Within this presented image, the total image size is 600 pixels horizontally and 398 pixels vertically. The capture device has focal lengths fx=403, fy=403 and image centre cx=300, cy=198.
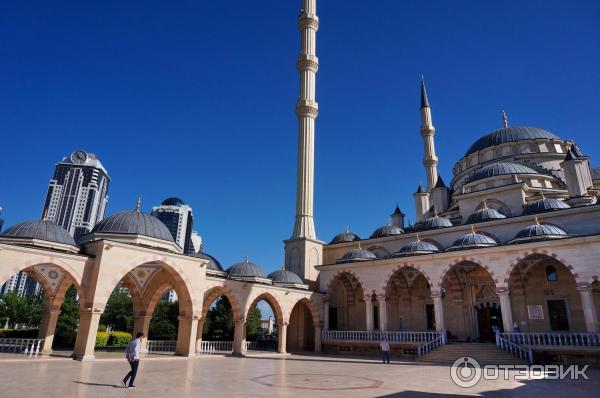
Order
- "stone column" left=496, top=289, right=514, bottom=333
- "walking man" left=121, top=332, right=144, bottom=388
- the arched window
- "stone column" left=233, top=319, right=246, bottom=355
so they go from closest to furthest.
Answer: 1. "walking man" left=121, top=332, right=144, bottom=388
2. "stone column" left=496, top=289, right=514, bottom=333
3. the arched window
4. "stone column" left=233, top=319, right=246, bottom=355

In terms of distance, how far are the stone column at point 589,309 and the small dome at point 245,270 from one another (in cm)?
1292

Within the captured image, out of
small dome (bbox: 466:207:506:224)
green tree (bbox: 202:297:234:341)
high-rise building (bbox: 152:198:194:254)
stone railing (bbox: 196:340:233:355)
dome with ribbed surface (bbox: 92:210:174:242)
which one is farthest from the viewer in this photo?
high-rise building (bbox: 152:198:194:254)

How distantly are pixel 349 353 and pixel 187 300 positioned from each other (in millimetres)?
8362

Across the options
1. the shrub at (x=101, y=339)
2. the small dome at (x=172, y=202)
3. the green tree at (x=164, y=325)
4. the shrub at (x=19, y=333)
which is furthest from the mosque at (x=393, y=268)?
the small dome at (x=172, y=202)

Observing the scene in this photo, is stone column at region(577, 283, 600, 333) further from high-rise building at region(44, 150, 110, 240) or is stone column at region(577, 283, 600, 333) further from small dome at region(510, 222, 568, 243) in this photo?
high-rise building at region(44, 150, 110, 240)

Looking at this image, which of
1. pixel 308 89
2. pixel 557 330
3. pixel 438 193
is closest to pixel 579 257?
pixel 557 330

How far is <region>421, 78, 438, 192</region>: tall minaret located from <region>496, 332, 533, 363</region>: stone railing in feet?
56.5

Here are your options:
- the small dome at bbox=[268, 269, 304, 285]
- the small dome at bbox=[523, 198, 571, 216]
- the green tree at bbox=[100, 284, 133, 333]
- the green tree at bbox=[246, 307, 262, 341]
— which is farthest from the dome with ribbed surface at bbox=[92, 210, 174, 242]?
the green tree at bbox=[100, 284, 133, 333]

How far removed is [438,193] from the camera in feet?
87.8

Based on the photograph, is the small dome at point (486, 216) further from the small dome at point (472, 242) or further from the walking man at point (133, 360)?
the walking man at point (133, 360)

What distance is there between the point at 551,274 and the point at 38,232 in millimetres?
19730

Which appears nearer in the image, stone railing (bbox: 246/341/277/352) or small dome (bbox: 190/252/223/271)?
small dome (bbox: 190/252/223/271)

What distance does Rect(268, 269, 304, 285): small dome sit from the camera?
67.6 feet

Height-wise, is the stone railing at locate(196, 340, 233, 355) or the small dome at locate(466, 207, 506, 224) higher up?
the small dome at locate(466, 207, 506, 224)
